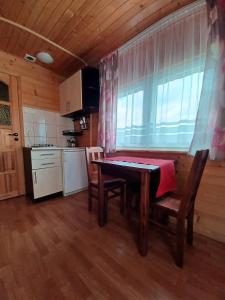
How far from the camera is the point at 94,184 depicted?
1.86 metres

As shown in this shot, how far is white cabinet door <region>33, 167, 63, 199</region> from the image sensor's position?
219 centimetres

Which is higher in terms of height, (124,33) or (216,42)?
(124,33)

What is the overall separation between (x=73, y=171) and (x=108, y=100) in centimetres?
139

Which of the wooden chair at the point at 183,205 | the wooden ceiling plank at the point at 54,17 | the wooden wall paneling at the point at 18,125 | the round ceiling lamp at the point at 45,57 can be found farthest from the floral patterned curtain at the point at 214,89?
the wooden wall paneling at the point at 18,125

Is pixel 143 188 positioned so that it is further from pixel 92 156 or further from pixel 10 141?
pixel 10 141

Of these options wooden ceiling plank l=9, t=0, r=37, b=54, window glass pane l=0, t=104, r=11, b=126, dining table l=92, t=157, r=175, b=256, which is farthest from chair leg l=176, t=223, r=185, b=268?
window glass pane l=0, t=104, r=11, b=126

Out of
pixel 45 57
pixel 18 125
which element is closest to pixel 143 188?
pixel 18 125

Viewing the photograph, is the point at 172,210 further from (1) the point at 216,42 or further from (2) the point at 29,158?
(2) the point at 29,158

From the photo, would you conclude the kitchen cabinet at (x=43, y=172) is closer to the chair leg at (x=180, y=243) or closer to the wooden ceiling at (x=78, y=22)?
the wooden ceiling at (x=78, y=22)

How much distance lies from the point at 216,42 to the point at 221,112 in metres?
0.64

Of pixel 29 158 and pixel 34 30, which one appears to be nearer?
pixel 34 30

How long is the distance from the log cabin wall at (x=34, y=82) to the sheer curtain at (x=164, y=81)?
62.0 inches

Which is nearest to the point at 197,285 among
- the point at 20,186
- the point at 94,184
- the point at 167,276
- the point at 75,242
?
the point at 167,276

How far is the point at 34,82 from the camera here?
107 inches
